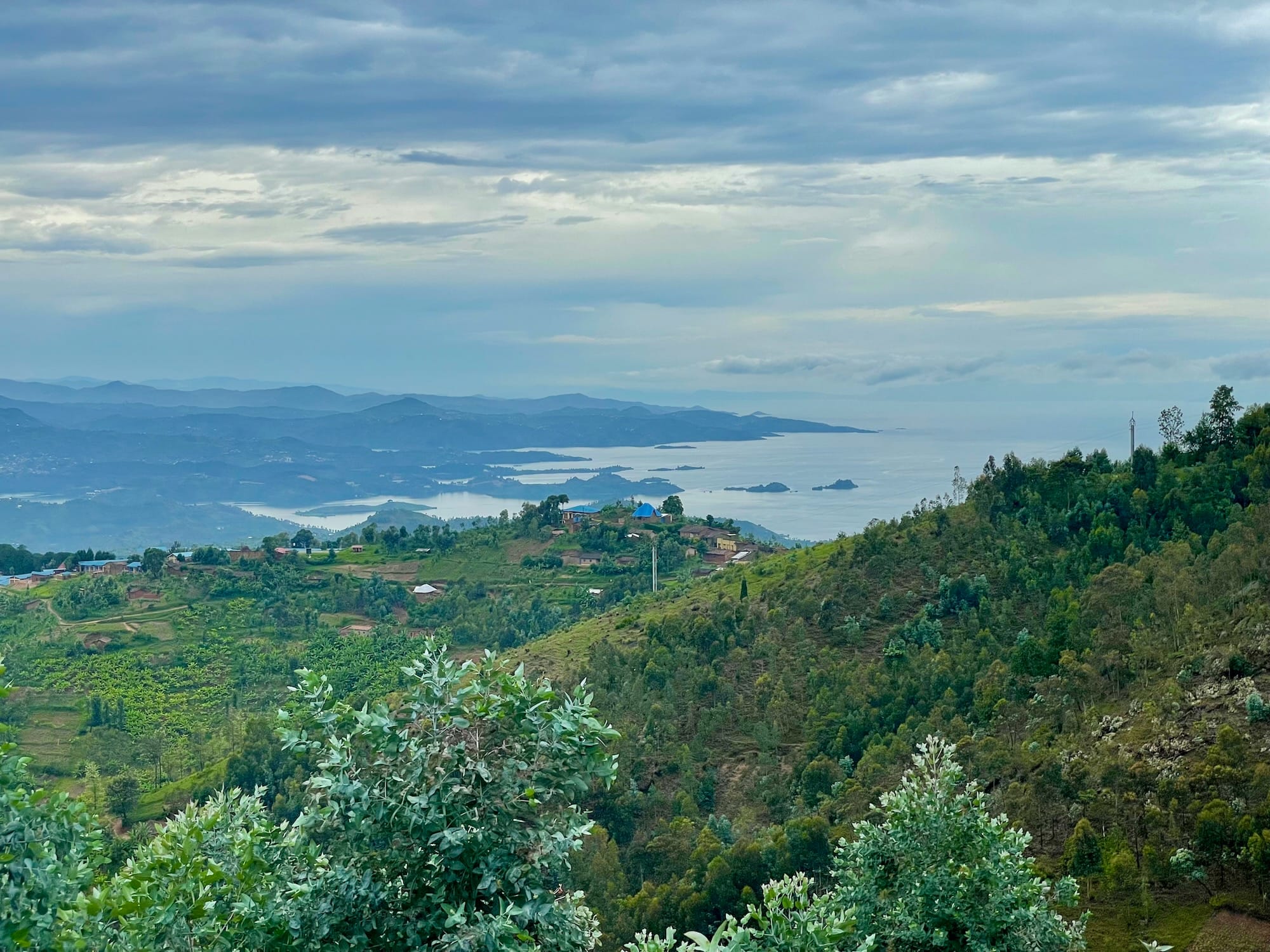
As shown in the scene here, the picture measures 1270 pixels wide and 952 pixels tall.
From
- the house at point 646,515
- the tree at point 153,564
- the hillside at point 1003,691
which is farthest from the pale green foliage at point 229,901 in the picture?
the house at point 646,515

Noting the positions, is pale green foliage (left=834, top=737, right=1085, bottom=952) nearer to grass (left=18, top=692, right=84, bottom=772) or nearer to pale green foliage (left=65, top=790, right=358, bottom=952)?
pale green foliage (left=65, top=790, right=358, bottom=952)

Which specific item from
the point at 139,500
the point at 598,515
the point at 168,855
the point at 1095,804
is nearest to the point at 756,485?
the point at 598,515

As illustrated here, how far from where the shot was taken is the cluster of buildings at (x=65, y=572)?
66.6m

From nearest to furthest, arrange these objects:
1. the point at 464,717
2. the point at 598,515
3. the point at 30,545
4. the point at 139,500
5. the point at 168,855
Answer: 1. the point at 464,717
2. the point at 168,855
3. the point at 598,515
4. the point at 30,545
5. the point at 139,500

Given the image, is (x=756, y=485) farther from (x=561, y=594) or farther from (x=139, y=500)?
(x=139, y=500)

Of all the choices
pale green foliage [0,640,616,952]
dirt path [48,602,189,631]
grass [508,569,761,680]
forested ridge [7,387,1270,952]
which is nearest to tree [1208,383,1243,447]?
forested ridge [7,387,1270,952]

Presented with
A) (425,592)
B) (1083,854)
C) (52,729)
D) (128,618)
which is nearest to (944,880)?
(1083,854)

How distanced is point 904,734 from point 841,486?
112 metres

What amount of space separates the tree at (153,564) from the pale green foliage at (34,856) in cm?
6300

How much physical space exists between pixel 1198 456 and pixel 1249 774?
18.7 m

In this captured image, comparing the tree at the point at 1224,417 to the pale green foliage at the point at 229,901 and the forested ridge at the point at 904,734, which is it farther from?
the pale green foliage at the point at 229,901

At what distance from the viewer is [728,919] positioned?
7.12 m

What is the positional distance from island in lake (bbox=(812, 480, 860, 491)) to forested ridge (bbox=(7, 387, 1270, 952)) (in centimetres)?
8887

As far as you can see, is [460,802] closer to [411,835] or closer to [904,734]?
[411,835]
